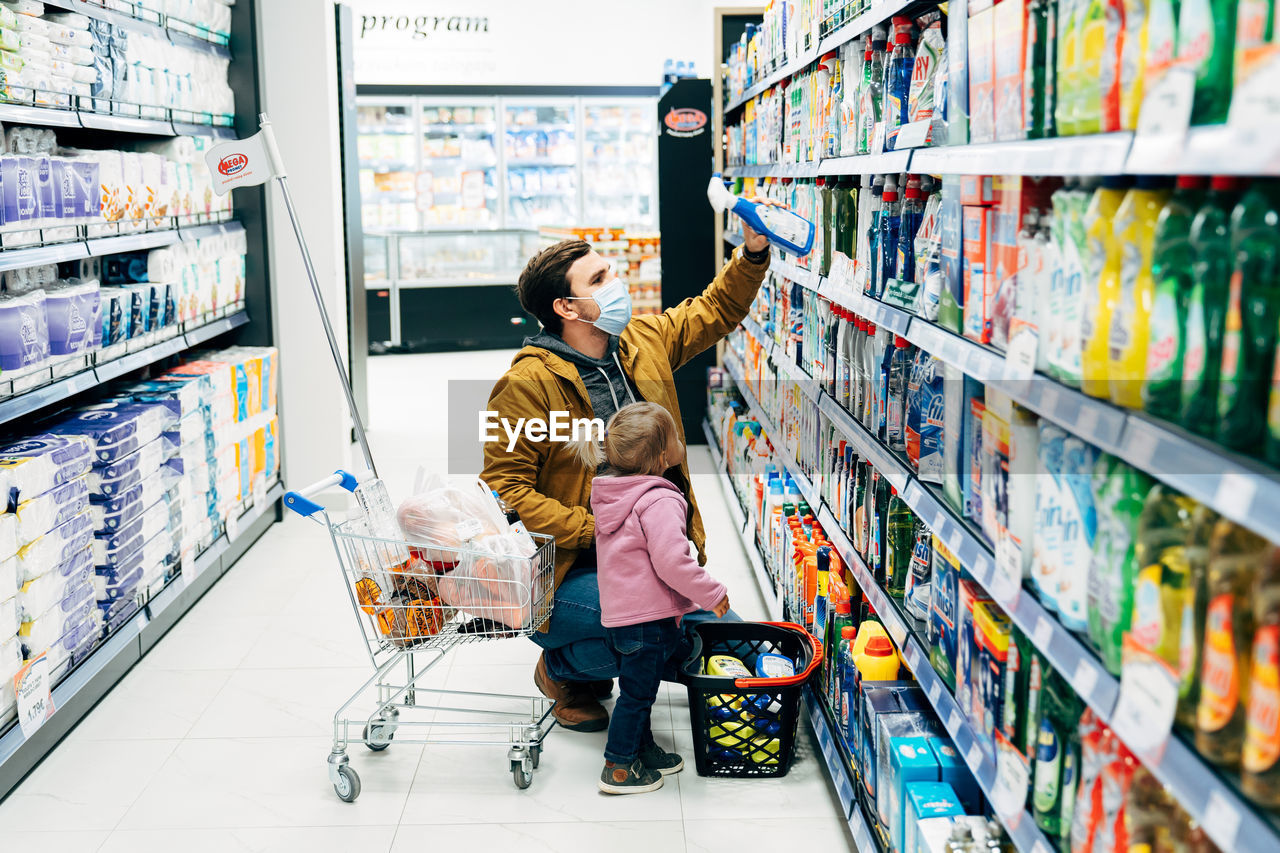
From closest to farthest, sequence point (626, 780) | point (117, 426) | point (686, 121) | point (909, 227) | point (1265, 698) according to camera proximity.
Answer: point (1265, 698) < point (909, 227) < point (626, 780) < point (117, 426) < point (686, 121)

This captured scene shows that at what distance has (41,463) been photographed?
319 centimetres

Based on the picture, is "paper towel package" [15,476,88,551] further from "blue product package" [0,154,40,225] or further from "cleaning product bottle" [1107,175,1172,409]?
"cleaning product bottle" [1107,175,1172,409]

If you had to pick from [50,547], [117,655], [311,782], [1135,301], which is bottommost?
[311,782]

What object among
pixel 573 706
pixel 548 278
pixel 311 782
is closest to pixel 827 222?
pixel 548 278

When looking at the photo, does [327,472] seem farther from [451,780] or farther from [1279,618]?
[1279,618]

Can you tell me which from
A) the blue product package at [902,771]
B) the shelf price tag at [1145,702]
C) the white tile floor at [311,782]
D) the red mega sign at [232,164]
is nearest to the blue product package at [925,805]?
the blue product package at [902,771]

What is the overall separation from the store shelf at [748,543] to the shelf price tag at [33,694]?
222 centimetres

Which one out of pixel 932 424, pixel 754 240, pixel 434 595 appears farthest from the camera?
pixel 754 240

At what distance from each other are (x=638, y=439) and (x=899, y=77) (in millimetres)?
1028

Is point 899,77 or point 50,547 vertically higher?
point 899,77

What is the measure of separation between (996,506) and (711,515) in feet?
12.3

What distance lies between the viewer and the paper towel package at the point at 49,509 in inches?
121

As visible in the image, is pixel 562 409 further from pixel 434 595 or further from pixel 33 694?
pixel 33 694

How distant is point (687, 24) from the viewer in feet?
38.0
